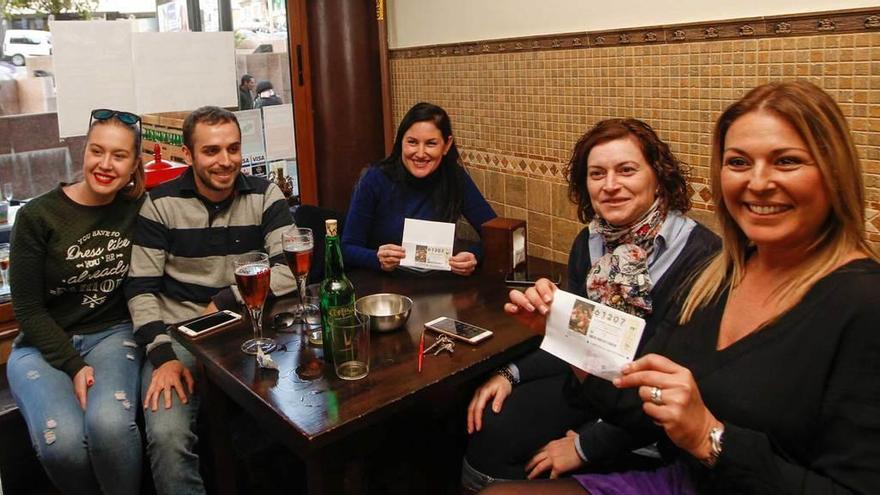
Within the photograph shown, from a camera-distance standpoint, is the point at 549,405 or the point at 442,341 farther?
the point at 549,405

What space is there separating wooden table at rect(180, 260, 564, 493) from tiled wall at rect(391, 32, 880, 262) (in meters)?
0.85

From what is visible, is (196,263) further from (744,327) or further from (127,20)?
(744,327)

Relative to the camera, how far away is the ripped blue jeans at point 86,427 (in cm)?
191

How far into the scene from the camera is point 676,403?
110 centimetres

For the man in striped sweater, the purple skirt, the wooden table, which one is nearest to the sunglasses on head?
the man in striped sweater

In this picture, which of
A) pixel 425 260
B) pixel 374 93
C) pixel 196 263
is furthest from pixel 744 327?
pixel 374 93

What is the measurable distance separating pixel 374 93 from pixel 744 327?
2.56 m

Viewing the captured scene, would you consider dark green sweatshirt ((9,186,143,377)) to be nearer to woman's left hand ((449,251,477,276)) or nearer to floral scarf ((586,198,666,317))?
woman's left hand ((449,251,477,276))

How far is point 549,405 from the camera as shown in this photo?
1.81 meters

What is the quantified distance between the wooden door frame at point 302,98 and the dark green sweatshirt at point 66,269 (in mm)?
1309

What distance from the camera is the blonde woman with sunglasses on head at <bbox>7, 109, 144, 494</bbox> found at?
1.93m

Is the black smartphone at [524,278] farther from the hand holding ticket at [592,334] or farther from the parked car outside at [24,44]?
the parked car outside at [24,44]

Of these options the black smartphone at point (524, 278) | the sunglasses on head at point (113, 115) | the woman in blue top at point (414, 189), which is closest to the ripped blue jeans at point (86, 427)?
the sunglasses on head at point (113, 115)

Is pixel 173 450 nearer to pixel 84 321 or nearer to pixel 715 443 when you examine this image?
pixel 84 321
